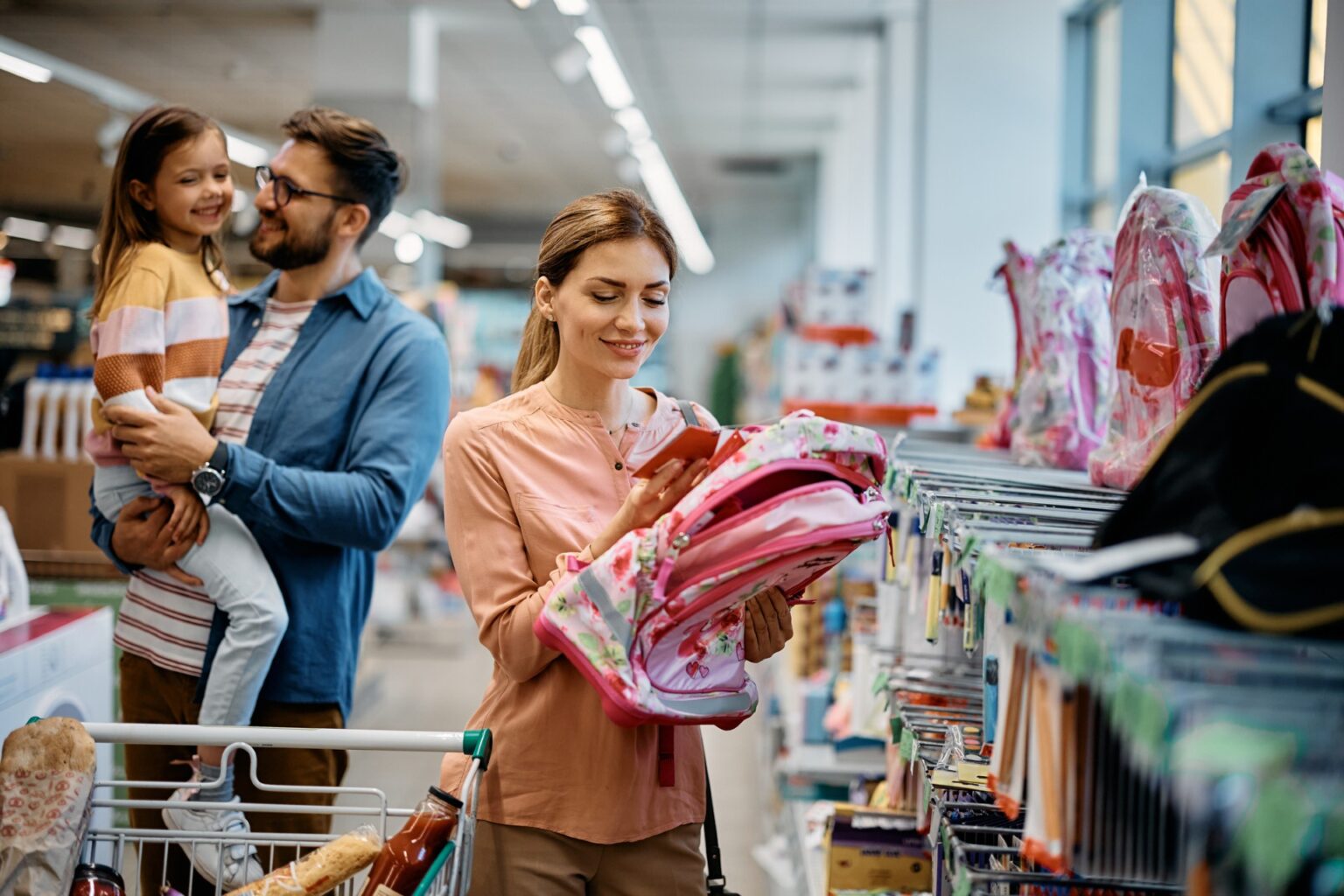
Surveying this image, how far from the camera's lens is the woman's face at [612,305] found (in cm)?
182

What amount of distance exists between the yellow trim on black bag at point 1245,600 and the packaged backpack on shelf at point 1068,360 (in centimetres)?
168

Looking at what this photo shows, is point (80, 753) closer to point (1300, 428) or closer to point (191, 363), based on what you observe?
point (191, 363)

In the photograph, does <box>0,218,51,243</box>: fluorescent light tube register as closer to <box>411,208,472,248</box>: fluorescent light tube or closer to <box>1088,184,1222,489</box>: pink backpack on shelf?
<box>411,208,472,248</box>: fluorescent light tube

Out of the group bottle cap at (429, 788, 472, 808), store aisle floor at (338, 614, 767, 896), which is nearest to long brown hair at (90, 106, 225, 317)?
bottle cap at (429, 788, 472, 808)

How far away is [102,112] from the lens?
37.5 feet

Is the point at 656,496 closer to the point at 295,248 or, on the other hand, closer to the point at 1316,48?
the point at 295,248

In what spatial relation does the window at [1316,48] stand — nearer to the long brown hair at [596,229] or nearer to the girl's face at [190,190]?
the long brown hair at [596,229]

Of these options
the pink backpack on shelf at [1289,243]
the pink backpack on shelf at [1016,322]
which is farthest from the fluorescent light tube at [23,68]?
the pink backpack on shelf at [1289,243]

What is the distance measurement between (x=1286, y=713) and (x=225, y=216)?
236cm

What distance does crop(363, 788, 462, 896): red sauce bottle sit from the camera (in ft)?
5.43

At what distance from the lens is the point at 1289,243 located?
156cm

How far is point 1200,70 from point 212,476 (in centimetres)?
396

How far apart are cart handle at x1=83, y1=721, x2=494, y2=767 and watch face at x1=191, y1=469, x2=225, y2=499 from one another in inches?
22.5

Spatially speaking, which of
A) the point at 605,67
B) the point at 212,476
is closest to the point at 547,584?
the point at 212,476
